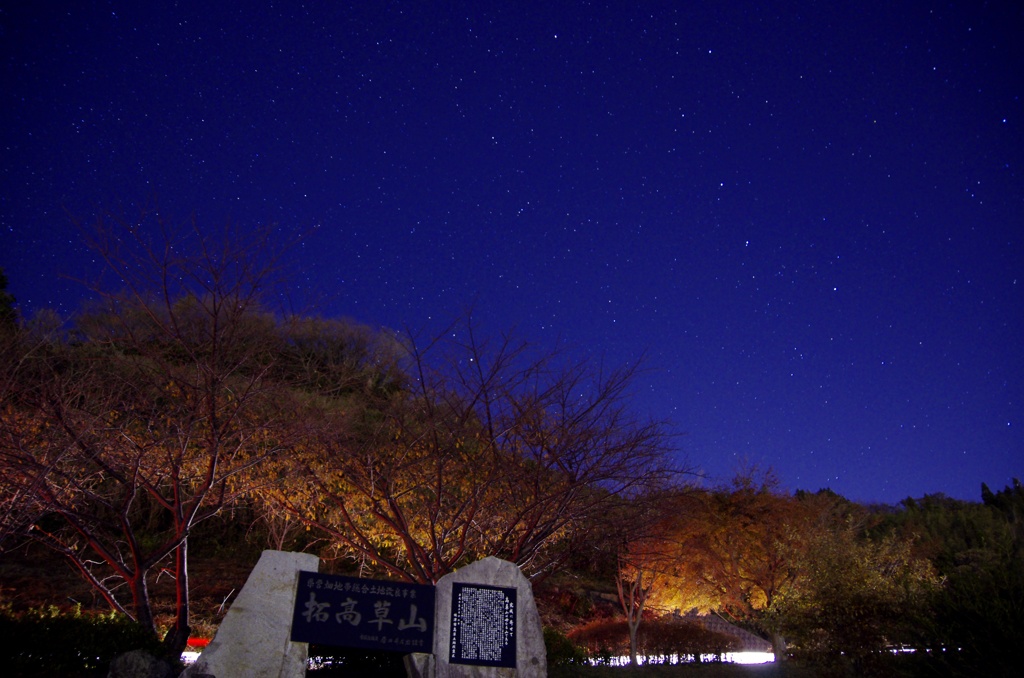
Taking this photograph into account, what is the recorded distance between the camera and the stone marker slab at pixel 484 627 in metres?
8.13

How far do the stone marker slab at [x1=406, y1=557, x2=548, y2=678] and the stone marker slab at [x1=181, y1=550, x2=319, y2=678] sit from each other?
4.73 ft

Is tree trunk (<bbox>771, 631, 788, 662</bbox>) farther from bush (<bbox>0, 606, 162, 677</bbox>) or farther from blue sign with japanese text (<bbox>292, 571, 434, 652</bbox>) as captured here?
bush (<bbox>0, 606, 162, 677</bbox>)

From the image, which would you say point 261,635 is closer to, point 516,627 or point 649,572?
point 516,627

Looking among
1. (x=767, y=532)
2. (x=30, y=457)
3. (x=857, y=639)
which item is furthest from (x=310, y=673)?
(x=767, y=532)

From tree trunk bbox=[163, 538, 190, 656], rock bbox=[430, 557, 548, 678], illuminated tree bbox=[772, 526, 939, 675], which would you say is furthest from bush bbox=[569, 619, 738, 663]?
tree trunk bbox=[163, 538, 190, 656]

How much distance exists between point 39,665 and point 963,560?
16.7 m

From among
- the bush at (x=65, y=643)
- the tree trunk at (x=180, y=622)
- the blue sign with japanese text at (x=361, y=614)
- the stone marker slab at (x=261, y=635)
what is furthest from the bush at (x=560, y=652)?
the bush at (x=65, y=643)

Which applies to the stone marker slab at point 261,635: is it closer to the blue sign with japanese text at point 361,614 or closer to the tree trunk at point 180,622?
the blue sign with japanese text at point 361,614

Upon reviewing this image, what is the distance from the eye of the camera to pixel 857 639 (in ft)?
36.7

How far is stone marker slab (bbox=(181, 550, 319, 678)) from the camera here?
→ 7.35 m

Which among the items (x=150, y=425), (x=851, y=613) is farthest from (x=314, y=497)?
(x=851, y=613)

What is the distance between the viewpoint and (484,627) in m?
8.40

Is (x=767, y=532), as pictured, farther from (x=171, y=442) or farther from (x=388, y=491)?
(x=171, y=442)

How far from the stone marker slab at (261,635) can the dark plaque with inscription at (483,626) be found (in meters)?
1.76
